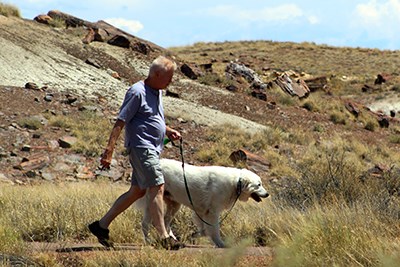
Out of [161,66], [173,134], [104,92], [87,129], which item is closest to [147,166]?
[173,134]

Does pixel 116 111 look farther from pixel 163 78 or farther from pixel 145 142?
pixel 145 142

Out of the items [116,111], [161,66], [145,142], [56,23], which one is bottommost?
[116,111]

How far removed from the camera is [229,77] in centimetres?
3122

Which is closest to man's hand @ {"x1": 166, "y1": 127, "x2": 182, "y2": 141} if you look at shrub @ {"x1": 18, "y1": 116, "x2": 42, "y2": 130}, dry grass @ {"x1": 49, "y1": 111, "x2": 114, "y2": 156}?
dry grass @ {"x1": 49, "y1": 111, "x2": 114, "y2": 156}

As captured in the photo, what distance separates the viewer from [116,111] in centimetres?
2319

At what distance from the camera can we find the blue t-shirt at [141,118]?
709 centimetres

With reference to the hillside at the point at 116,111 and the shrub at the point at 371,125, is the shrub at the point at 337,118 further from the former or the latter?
the shrub at the point at 371,125

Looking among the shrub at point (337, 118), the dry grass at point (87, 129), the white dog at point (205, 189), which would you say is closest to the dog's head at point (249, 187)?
the white dog at point (205, 189)

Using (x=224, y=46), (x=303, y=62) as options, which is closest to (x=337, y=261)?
(x=303, y=62)

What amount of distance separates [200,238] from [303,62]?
49.2 meters

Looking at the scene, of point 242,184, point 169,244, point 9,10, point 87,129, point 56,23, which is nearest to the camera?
point 169,244

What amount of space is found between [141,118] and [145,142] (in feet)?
0.85

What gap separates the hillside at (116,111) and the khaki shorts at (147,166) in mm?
7619

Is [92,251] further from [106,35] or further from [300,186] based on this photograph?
[106,35]
